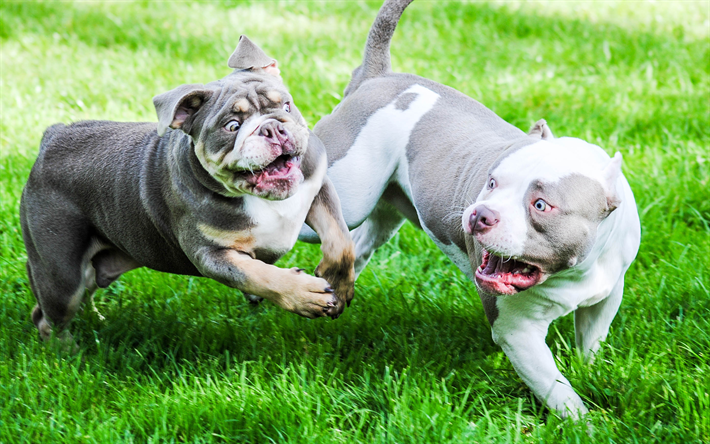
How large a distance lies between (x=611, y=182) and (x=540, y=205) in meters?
0.30

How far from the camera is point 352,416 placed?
10.3 ft

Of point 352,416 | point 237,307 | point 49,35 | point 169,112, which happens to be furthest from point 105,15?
point 352,416

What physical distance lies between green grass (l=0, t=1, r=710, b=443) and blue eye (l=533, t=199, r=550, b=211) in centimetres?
85

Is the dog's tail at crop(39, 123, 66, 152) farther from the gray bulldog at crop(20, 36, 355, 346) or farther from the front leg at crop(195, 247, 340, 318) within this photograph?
the front leg at crop(195, 247, 340, 318)

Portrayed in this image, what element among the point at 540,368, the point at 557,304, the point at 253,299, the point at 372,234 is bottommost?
the point at 253,299

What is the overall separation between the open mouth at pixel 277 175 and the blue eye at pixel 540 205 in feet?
3.07

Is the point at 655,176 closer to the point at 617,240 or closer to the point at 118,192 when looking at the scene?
the point at 617,240

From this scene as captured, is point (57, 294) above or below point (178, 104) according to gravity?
below

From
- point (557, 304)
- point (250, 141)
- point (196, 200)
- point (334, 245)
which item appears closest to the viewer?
point (250, 141)

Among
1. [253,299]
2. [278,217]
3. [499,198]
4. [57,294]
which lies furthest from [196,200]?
[499,198]

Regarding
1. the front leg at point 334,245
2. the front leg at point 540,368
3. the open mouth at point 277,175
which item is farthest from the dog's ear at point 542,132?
the open mouth at point 277,175

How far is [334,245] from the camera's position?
326 centimetres

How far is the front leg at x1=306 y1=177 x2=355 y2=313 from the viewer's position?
325 centimetres

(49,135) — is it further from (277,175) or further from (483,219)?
(483,219)
